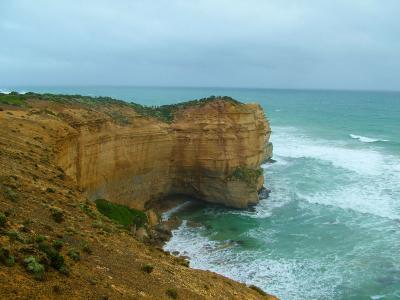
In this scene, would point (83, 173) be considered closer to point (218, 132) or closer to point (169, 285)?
point (218, 132)

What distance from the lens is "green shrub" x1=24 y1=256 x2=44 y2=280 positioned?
9930mm

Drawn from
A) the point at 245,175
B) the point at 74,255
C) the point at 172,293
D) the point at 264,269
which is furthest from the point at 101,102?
the point at 172,293

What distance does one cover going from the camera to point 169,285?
13000mm

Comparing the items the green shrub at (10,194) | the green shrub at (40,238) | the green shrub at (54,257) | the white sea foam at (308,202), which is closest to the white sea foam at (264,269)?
the white sea foam at (308,202)

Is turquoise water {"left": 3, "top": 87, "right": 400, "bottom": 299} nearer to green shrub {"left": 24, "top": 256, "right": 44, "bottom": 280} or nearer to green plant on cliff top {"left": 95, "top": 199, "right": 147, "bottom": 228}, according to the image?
green plant on cliff top {"left": 95, "top": 199, "right": 147, "bottom": 228}

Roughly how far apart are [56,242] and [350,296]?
58.3ft

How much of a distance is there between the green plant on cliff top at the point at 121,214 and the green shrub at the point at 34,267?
18.5 meters

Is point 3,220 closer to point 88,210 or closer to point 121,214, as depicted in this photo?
point 88,210

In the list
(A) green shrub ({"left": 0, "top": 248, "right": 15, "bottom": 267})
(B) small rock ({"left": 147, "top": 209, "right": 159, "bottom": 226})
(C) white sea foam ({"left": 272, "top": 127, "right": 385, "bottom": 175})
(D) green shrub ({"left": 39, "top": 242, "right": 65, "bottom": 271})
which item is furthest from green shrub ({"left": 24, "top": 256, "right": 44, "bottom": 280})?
(C) white sea foam ({"left": 272, "top": 127, "right": 385, "bottom": 175})

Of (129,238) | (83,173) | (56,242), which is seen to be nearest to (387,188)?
(83,173)

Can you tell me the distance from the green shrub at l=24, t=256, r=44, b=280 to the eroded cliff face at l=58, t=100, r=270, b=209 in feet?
71.9

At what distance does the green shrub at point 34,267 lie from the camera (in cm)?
993

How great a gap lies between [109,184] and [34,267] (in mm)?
23134

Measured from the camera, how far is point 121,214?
97.8 ft
